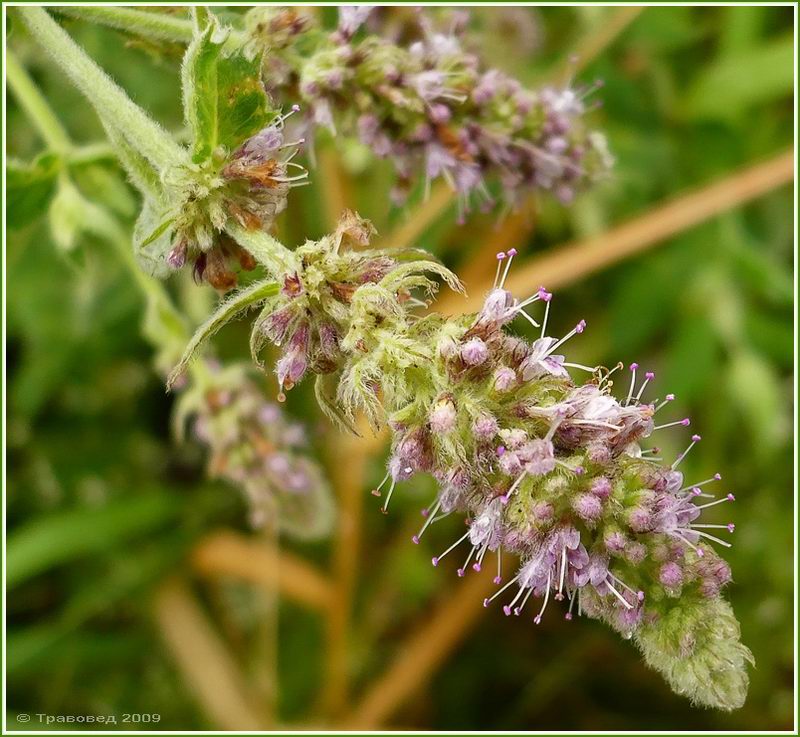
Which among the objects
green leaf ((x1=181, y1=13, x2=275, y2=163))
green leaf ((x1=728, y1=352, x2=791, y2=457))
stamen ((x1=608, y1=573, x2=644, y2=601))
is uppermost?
green leaf ((x1=181, y1=13, x2=275, y2=163))

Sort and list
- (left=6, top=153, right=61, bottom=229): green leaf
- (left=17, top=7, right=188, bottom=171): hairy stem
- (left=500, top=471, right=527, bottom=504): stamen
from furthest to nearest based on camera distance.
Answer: (left=6, top=153, right=61, bottom=229): green leaf, (left=17, top=7, right=188, bottom=171): hairy stem, (left=500, top=471, right=527, bottom=504): stamen

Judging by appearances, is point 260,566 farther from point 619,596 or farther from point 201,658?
point 619,596

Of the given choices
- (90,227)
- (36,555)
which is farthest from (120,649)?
(90,227)

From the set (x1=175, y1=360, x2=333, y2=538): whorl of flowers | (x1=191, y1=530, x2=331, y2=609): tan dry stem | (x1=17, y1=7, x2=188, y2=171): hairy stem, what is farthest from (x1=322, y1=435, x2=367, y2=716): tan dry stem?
(x1=17, y1=7, x2=188, y2=171): hairy stem

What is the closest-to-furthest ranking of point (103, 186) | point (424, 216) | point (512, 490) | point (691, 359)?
point (512, 490) < point (103, 186) < point (424, 216) < point (691, 359)

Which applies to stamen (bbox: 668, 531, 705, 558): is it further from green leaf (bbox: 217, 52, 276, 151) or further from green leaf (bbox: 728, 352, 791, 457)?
green leaf (bbox: 728, 352, 791, 457)

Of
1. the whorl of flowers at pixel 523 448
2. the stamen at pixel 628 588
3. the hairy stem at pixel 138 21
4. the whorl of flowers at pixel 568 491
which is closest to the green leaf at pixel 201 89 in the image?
the whorl of flowers at pixel 523 448

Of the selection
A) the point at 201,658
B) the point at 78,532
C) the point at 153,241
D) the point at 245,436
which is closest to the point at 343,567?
the point at 201,658
